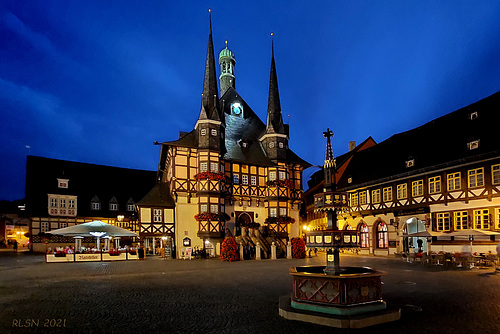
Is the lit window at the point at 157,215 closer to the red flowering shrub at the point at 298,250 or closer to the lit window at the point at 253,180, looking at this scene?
the lit window at the point at 253,180

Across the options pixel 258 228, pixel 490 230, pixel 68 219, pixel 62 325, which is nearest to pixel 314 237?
pixel 62 325

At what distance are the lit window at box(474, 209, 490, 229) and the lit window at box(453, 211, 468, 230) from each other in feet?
2.38

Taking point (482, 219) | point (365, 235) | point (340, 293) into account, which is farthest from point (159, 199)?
point (340, 293)

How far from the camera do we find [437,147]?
92.1ft

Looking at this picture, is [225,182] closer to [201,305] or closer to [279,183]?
[279,183]

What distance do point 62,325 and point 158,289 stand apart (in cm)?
502

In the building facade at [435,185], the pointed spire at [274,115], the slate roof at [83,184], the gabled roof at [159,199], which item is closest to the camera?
the building facade at [435,185]

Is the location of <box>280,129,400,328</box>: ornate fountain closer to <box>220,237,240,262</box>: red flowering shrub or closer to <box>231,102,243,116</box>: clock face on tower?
<box>220,237,240,262</box>: red flowering shrub

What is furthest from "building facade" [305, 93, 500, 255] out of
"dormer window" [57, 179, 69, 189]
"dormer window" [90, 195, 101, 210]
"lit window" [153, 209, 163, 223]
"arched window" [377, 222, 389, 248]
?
"dormer window" [57, 179, 69, 189]

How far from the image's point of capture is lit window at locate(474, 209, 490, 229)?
75.6 ft

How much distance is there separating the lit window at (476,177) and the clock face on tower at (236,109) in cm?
2324

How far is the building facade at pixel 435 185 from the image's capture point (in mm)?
23344

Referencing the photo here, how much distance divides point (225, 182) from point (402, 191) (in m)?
15.4

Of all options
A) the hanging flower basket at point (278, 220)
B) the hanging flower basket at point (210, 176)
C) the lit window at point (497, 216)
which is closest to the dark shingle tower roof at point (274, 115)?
the hanging flower basket at point (210, 176)
